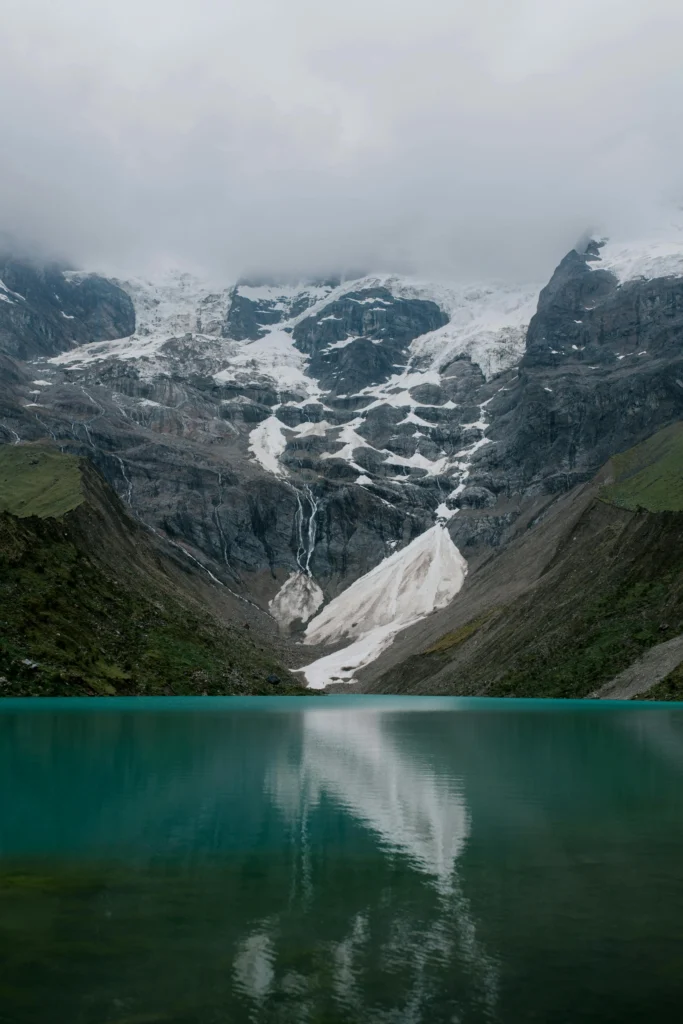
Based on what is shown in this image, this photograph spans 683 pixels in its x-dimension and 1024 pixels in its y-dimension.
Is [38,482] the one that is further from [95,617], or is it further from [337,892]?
[337,892]

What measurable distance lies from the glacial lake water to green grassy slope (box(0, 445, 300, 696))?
224ft

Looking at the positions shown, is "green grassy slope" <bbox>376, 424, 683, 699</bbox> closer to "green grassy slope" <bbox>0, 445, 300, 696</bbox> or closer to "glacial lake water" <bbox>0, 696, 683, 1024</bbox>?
"green grassy slope" <bbox>0, 445, 300, 696</bbox>

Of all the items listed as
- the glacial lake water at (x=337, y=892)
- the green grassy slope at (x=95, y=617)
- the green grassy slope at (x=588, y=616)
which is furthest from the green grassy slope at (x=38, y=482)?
the glacial lake water at (x=337, y=892)

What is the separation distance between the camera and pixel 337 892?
20469 millimetres

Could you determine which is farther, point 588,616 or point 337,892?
point 588,616

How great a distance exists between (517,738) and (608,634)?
270 feet

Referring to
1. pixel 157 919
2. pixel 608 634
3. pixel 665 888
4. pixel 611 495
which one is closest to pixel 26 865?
pixel 157 919

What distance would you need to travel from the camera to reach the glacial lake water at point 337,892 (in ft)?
46.6

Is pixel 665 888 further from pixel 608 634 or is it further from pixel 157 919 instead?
pixel 608 634

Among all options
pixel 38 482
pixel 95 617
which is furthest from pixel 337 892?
pixel 38 482

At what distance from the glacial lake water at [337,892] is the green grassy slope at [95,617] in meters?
68.3

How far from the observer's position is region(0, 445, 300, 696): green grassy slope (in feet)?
359

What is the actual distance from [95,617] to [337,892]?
112538mm

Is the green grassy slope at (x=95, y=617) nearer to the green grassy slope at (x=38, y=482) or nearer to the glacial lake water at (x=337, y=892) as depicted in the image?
the green grassy slope at (x=38, y=482)
